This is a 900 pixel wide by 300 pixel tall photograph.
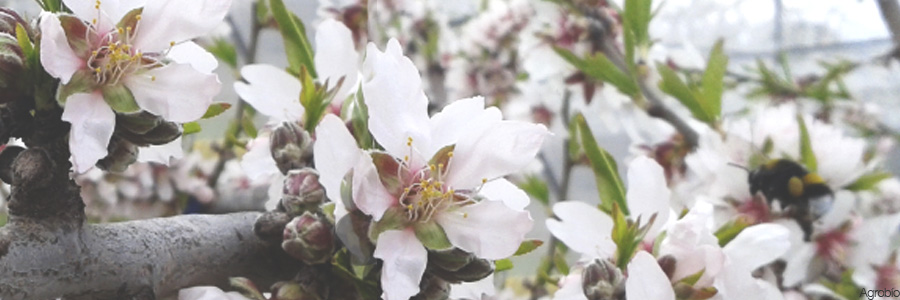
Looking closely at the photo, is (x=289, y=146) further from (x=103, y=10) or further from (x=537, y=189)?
(x=537, y=189)

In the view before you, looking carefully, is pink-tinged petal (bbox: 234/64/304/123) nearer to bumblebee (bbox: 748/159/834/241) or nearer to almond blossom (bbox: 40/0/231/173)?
almond blossom (bbox: 40/0/231/173)

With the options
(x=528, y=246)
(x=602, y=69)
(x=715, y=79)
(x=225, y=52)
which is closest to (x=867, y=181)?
(x=715, y=79)

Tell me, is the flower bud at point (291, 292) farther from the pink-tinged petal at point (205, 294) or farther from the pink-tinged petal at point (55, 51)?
the pink-tinged petal at point (55, 51)

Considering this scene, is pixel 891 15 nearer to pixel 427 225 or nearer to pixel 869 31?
pixel 427 225

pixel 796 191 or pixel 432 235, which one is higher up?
pixel 432 235

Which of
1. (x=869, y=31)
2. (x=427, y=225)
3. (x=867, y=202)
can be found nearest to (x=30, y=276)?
(x=427, y=225)
